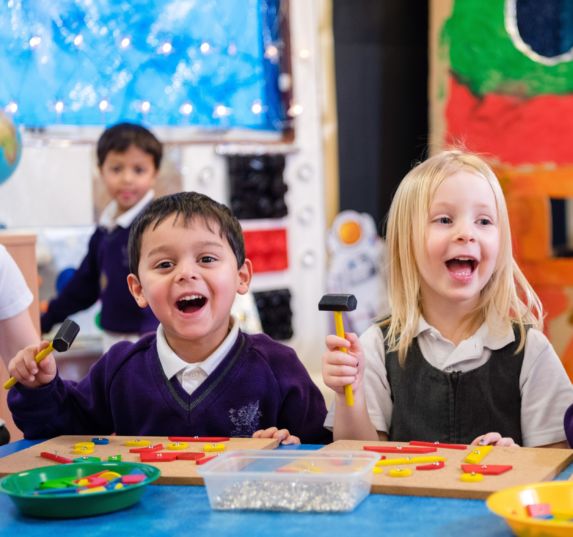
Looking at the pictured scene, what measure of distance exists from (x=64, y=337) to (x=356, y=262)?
9.84ft

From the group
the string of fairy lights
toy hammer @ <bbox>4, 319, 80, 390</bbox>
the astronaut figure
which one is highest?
the string of fairy lights

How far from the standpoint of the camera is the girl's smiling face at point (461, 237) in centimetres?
160

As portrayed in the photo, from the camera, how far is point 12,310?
193 cm

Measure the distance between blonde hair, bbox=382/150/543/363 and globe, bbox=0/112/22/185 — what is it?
133cm

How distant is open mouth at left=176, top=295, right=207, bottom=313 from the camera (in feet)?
5.01

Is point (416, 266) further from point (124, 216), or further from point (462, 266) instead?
point (124, 216)

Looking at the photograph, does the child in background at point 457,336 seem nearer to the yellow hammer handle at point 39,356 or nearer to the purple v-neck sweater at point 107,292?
the yellow hammer handle at point 39,356

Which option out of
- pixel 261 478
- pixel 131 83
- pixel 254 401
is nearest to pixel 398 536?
pixel 261 478

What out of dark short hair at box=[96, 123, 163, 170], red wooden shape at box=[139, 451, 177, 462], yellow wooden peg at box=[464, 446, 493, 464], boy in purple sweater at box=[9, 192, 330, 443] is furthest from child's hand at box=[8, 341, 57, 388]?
dark short hair at box=[96, 123, 163, 170]

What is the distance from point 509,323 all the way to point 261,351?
0.39 meters

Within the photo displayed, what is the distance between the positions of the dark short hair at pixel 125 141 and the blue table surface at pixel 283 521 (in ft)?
6.52

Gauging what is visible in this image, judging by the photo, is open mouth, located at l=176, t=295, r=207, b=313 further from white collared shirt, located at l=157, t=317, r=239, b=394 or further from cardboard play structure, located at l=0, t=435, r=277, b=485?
cardboard play structure, located at l=0, t=435, r=277, b=485

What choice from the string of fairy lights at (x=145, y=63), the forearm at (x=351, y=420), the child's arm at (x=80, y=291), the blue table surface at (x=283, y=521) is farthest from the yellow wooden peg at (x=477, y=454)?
the string of fairy lights at (x=145, y=63)

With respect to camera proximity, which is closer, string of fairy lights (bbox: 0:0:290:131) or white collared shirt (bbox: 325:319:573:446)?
white collared shirt (bbox: 325:319:573:446)
